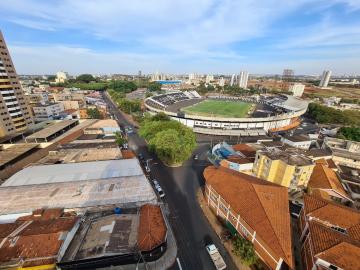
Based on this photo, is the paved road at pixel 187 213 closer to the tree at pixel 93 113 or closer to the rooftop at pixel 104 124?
the rooftop at pixel 104 124

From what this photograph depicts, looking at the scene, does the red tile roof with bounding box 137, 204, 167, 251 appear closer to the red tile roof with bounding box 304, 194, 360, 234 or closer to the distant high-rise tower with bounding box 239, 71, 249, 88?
the red tile roof with bounding box 304, 194, 360, 234

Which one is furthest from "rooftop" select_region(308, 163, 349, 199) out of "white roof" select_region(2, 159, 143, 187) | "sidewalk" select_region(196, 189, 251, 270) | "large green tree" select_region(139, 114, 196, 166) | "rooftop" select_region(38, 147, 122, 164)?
"rooftop" select_region(38, 147, 122, 164)

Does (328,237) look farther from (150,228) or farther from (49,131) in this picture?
(49,131)

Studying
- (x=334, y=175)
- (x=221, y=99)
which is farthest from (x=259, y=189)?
(x=221, y=99)

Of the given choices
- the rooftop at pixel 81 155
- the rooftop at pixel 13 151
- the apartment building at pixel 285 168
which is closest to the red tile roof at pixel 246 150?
the apartment building at pixel 285 168

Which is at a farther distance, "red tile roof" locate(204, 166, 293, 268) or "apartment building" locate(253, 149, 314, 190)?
"apartment building" locate(253, 149, 314, 190)

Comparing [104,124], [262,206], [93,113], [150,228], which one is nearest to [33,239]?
[150,228]

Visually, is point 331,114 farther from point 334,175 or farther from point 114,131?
point 114,131
